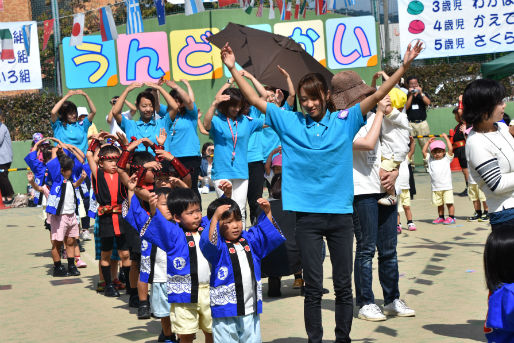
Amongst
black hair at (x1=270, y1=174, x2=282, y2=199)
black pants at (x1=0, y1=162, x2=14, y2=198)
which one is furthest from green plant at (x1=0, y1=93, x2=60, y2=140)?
black hair at (x1=270, y1=174, x2=282, y2=199)

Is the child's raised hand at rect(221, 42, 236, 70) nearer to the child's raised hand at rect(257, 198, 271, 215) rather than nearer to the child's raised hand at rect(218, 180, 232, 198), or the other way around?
the child's raised hand at rect(218, 180, 232, 198)

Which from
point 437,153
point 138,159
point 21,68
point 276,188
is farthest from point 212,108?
point 21,68

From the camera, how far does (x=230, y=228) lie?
5.34 meters

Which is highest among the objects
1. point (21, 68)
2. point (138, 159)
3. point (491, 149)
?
point (21, 68)

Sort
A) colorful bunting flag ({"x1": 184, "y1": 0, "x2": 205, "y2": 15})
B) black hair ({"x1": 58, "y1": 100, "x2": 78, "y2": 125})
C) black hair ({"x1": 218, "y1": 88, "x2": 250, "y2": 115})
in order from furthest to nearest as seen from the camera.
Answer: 1. colorful bunting flag ({"x1": 184, "y1": 0, "x2": 205, "y2": 15})
2. black hair ({"x1": 58, "y1": 100, "x2": 78, "y2": 125})
3. black hair ({"x1": 218, "y1": 88, "x2": 250, "y2": 115})

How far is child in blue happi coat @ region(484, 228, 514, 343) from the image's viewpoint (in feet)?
11.9

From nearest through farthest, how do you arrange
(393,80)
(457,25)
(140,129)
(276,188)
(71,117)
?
1. (393,80)
2. (276,188)
3. (140,129)
4. (71,117)
5. (457,25)

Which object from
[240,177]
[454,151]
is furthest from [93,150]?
[454,151]

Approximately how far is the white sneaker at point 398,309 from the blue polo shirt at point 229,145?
2330 mm

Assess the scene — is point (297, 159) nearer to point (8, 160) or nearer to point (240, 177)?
point (240, 177)

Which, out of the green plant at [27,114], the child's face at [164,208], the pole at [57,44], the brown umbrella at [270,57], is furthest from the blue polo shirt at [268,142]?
the green plant at [27,114]

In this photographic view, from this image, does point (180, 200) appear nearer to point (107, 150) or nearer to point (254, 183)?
point (107, 150)

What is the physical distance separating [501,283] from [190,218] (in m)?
2.55

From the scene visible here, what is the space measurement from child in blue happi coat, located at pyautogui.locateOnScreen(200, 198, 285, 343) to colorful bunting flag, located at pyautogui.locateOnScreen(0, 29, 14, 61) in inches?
589
